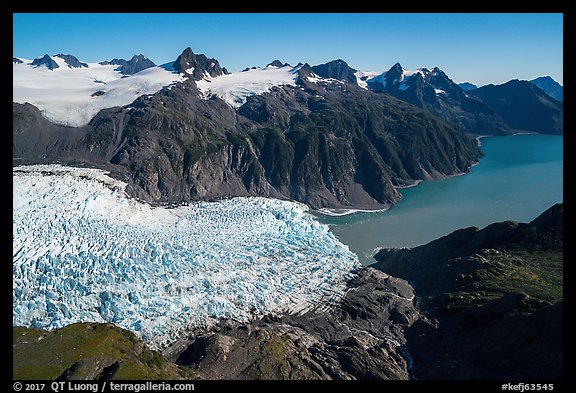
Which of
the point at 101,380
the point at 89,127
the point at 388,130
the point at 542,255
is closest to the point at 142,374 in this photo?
the point at 101,380

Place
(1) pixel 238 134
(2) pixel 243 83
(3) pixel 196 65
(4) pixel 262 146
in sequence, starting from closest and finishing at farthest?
(1) pixel 238 134 → (4) pixel 262 146 → (3) pixel 196 65 → (2) pixel 243 83

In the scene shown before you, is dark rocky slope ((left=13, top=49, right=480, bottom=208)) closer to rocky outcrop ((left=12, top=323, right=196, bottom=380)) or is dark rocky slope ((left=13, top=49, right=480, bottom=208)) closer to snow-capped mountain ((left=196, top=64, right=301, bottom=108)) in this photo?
snow-capped mountain ((left=196, top=64, right=301, bottom=108))

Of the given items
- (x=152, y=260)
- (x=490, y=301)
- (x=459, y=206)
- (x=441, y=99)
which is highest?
(x=441, y=99)

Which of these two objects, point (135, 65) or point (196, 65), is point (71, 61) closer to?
point (135, 65)

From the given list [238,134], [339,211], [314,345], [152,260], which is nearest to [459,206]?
[339,211]

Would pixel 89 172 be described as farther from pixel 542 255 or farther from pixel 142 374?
pixel 542 255

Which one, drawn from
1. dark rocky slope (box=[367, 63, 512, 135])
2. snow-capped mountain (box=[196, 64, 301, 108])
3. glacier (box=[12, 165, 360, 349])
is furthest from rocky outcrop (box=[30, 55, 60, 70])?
glacier (box=[12, 165, 360, 349])
